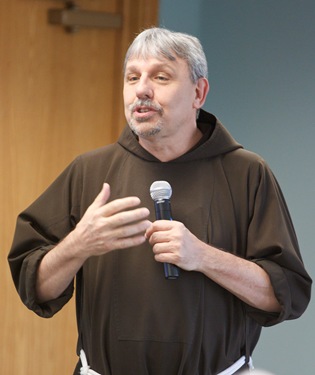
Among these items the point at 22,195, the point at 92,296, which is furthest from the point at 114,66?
the point at 92,296

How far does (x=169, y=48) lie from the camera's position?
8.39 ft

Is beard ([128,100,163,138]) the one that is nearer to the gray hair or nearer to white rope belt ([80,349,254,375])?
the gray hair

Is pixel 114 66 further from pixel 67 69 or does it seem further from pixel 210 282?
pixel 210 282

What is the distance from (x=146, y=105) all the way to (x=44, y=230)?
45cm

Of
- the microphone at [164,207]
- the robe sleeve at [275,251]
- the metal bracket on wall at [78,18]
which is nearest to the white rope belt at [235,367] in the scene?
the robe sleeve at [275,251]

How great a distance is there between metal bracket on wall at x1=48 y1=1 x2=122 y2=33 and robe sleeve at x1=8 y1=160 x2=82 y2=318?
51.5 inches

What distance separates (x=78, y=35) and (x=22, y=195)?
0.70 m

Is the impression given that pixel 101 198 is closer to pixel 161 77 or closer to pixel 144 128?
pixel 144 128

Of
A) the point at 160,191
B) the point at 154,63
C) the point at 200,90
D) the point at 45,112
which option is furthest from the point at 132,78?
the point at 45,112

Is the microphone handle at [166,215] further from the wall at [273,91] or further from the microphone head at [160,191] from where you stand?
the wall at [273,91]

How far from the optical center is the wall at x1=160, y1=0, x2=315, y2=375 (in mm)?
4074

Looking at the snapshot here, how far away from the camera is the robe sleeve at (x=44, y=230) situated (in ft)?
8.38

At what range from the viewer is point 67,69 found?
395cm

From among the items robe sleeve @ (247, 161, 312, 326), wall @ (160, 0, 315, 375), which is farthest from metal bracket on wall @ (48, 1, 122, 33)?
robe sleeve @ (247, 161, 312, 326)
